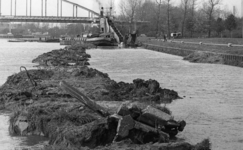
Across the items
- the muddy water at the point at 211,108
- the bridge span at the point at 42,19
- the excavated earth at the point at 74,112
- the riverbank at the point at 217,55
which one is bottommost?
the muddy water at the point at 211,108

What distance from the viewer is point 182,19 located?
104750 millimetres

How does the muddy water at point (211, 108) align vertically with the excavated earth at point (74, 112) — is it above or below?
below

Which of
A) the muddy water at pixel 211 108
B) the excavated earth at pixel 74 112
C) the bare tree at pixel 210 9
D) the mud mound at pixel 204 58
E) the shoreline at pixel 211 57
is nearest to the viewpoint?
the excavated earth at pixel 74 112

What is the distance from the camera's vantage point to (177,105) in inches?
685

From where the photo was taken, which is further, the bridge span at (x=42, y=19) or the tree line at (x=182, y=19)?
the bridge span at (x=42, y=19)

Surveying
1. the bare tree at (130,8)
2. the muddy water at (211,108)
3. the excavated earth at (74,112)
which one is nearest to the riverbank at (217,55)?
the muddy water at (211,108)

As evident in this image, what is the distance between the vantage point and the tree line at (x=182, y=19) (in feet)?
271

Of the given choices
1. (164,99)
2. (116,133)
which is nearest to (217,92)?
(164,99)

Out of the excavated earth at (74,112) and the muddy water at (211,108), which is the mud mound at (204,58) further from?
the excavated earth at (74,112)

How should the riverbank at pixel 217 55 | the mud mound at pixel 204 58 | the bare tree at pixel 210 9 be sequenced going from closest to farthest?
the riverbank at pixel 217 55
the mud mound at pixel 204 58
the bare tree at pixel 210 9

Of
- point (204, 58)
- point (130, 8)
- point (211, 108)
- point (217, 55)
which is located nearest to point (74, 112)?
point (211, 108)

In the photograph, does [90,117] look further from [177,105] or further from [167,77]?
[167,77]

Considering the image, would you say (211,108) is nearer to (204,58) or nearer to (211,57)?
(211,57)

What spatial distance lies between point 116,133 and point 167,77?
1906 centimetres
